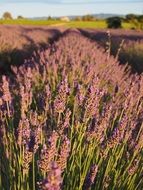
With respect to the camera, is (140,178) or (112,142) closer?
(112,142)


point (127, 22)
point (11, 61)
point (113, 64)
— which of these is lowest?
point (127, 22)

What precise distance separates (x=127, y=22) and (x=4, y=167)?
49.3 metres

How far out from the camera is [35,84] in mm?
4539

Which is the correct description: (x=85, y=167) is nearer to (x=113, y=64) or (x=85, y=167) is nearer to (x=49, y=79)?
(x=49, y=79)

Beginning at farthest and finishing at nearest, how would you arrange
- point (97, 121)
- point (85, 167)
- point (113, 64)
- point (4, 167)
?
1. point (113, 64)
2. point (4, 167)
3. point (85, 167)
4. point (97, 121)

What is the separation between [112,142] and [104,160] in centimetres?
39

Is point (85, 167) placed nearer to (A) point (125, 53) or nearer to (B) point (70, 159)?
(B) point (70, 159)

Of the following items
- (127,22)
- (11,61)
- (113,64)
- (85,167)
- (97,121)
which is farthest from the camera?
(127,22)

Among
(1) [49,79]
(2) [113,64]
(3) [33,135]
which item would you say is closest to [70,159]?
(3) [33,135]

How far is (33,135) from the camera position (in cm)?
171

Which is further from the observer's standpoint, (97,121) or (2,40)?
(2,40)

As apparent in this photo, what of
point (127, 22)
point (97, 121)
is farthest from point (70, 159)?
point (127, 22)

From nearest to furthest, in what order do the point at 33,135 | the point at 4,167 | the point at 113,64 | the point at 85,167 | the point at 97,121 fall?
the point at 33,135 → the point at 97,121 → the point at 85,167 → the point at 4,167 → the point at 113,64

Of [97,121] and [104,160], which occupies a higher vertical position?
[97,121]
